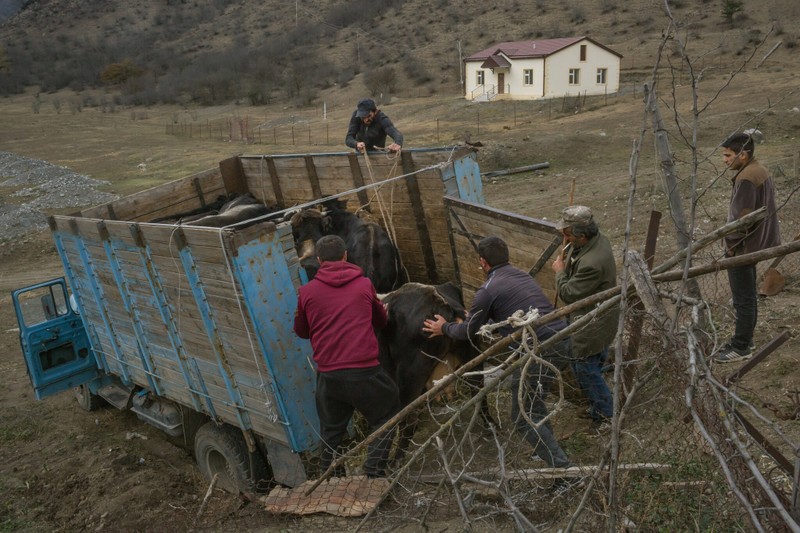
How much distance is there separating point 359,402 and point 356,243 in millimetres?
2353

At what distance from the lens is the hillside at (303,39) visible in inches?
1821

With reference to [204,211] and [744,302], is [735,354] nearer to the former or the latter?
[744,302]

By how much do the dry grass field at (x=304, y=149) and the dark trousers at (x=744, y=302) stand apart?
0.66 ft

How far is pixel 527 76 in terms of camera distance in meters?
38.8

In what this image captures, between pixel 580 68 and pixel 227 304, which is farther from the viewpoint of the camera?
pixel 580 68

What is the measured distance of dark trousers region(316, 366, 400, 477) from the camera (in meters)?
4.68

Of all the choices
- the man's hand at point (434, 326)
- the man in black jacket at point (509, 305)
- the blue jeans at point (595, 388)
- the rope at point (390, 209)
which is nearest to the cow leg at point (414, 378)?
the man's hand at point (434, 326)

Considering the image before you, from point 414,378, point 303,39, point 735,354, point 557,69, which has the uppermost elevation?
point 303,39

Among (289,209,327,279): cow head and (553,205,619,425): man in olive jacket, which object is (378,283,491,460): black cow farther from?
(289,209,327,279): cow head

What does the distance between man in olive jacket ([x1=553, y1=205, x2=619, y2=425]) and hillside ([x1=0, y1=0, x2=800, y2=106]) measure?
3374 centimetres

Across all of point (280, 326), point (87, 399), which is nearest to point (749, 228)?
point (280, 326)

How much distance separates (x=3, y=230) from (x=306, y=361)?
1611 centimetres

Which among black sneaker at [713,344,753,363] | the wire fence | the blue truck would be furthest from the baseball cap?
the wire fence

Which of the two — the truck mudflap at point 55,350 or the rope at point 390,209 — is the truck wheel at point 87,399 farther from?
the rope at point 390,209
